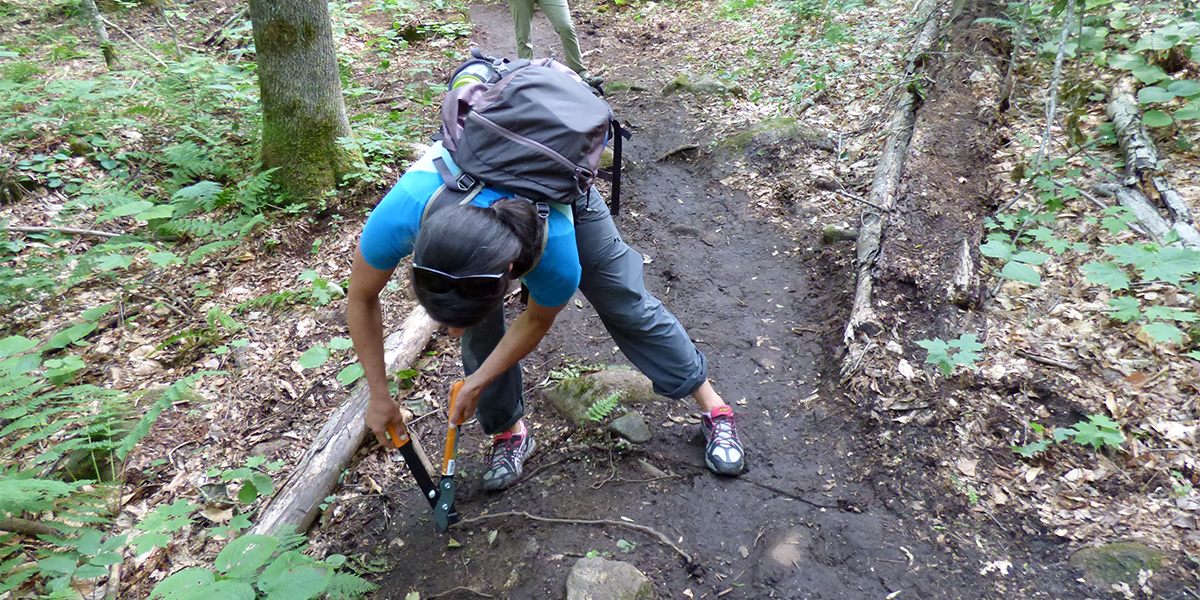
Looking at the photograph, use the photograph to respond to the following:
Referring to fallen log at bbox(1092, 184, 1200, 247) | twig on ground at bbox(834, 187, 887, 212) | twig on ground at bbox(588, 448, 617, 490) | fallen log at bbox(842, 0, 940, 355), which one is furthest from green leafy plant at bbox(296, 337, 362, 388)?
fallen log at bbox(1092, 184, 1200, 247)

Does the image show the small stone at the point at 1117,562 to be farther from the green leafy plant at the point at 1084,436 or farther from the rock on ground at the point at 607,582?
the rock on ground at the point at 607,582

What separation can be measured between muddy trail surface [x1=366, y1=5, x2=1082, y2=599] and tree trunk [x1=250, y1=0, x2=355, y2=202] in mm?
2484

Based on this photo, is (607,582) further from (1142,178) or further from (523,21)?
(523,21)

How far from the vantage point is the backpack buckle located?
1905 mm

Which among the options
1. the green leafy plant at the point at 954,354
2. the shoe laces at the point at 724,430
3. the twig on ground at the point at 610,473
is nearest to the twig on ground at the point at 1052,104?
the green leafy plant at the point at 954,354

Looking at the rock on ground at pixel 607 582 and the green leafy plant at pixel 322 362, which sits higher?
the green leafy plant at pixel 322 362

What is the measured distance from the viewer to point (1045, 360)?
3305 millimetres

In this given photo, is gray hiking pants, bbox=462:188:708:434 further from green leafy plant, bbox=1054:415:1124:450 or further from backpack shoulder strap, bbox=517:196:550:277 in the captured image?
green leafy plant, bbox=1054:415:1124:450

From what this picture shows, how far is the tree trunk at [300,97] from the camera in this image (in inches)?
183

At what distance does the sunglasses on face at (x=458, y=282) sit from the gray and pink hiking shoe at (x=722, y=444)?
1759 millimetres

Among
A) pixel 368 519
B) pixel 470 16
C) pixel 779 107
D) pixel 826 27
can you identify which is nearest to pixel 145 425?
pixel 368 519

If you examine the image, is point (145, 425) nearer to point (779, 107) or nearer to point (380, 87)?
point (380, 87)

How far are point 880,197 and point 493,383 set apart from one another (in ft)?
11.1

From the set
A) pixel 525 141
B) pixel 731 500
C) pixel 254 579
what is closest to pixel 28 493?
pixel 254 579
